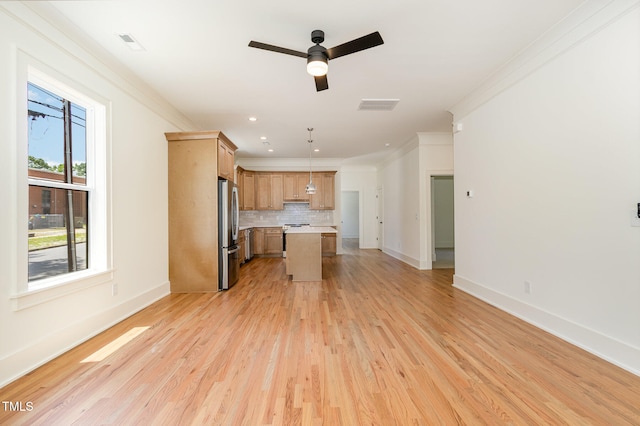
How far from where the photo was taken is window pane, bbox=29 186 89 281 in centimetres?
229

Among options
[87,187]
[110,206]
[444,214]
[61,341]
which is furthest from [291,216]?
[61,341]

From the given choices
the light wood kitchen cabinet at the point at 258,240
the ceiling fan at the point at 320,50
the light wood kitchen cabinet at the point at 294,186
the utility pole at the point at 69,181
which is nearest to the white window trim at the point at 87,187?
the utility pole at the point at 69,181

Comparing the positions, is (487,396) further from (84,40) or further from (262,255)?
(262,255)

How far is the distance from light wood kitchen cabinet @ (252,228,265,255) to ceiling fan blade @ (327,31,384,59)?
589 centimetres

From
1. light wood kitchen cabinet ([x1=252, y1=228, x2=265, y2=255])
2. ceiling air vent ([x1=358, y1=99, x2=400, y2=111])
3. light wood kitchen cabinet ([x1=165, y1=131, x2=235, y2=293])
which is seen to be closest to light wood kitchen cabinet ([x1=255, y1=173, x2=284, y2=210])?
light wood kitchen cabinet ([x1=252, y1=228, x2=265, y2=255])

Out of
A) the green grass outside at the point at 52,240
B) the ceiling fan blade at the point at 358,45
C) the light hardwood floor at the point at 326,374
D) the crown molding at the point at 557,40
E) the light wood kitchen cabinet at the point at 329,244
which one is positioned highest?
the crown molding at the point at 557,40

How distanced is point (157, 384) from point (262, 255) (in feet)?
19.4

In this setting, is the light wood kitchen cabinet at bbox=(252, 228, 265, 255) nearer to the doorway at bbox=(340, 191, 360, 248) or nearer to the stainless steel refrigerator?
the stainless steel refrigerator

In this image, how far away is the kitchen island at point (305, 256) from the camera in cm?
498

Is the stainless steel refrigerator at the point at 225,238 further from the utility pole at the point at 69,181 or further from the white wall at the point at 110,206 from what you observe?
the utility pole at the point at 69,181

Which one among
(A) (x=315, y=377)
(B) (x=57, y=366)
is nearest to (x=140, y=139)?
(B) (x=57, y=366)

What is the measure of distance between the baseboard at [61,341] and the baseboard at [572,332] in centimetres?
436

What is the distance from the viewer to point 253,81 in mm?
3416

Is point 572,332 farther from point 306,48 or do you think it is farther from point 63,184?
point 63,184
